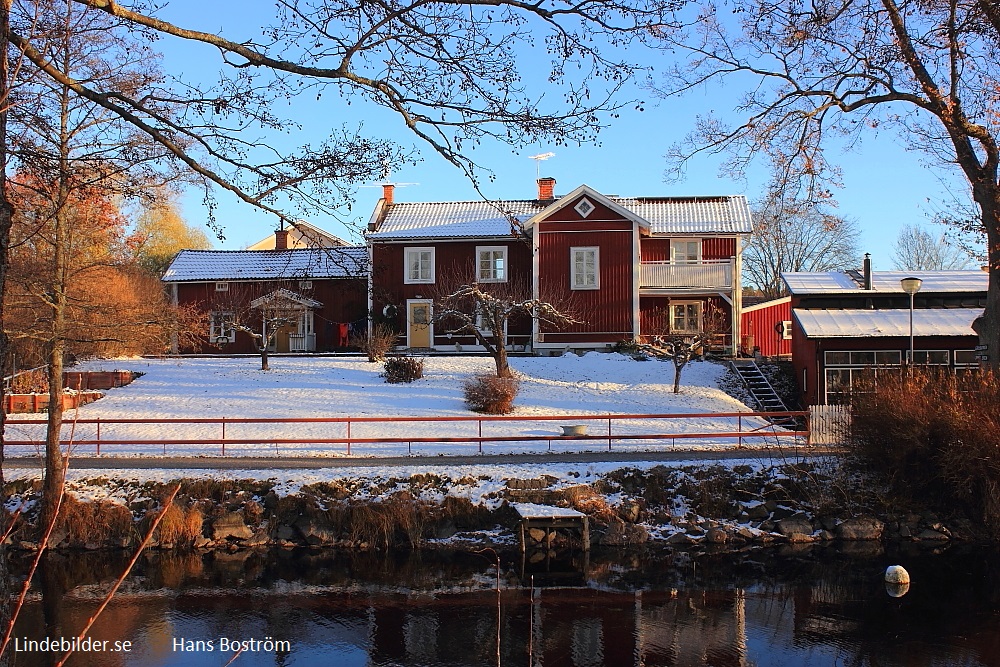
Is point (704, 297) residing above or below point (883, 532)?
above

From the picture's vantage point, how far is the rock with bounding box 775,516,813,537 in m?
17.4

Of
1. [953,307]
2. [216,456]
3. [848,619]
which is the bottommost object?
[848,619]

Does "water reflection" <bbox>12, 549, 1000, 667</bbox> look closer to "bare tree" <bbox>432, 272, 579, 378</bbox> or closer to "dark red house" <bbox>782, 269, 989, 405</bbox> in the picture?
"dark red house" <bbox>782, 269, 989, 405</bbox>

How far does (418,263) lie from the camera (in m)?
36.6

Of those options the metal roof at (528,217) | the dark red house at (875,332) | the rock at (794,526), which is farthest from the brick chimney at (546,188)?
Answer: the rock at (794,526)

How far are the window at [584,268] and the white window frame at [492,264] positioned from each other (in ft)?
9.48

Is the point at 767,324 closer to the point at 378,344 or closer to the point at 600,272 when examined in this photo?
the point at 600,272

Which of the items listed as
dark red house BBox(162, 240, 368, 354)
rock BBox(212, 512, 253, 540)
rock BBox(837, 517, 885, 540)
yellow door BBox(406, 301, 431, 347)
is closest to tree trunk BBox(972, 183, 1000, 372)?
rock BBox(837, 517, 885, 540)

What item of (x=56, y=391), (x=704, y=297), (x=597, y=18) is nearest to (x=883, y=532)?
(x=597, y=18)

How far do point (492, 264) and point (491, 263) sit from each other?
61 mm

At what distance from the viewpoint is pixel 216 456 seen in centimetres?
1998

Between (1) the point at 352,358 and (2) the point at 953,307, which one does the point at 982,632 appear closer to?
(2) the point at 953,307

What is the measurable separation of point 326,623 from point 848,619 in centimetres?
778

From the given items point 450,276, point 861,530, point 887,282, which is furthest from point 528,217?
point 861,530
